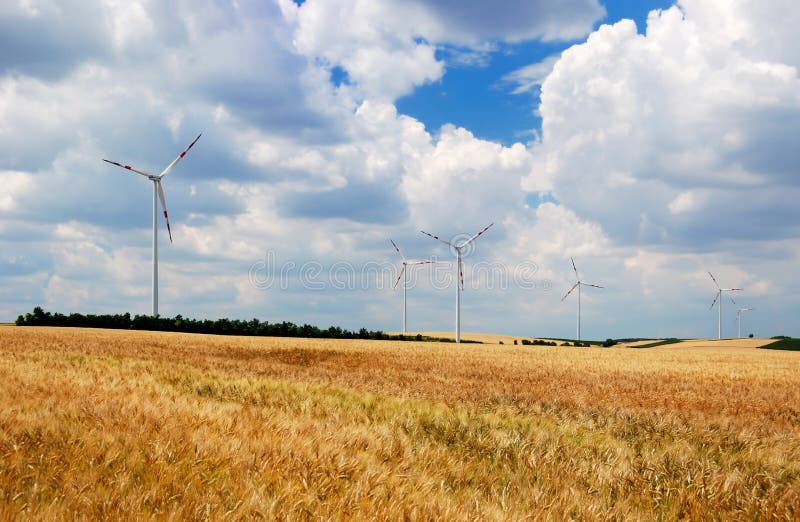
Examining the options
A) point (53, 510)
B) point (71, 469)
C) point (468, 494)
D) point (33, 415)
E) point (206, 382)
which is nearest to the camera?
point (53, 510)

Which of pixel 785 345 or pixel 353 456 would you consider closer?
pixel 353 456

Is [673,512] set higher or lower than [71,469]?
lower

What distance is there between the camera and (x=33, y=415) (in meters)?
6.77

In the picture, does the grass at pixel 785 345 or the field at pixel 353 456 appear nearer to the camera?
the field at pixel 353 456

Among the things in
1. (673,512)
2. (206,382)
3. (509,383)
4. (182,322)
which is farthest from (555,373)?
(182,322)

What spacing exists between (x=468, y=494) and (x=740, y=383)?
18705mm

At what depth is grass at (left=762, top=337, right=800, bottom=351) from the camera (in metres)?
77.7

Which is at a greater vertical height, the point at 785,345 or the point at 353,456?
the point at 353,456

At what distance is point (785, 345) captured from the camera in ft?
263

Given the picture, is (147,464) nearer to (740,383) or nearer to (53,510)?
(53,510)

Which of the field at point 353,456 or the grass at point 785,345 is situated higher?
the field at point 353,456

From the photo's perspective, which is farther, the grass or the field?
the grass

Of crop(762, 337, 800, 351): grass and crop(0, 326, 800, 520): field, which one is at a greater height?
crop(0, 326, 800, 520): field

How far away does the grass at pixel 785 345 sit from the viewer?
7769cm
